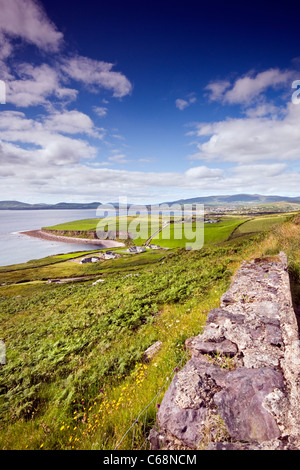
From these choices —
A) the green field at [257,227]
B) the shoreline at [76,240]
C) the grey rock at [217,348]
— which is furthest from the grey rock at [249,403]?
the shoreline at [76,240]

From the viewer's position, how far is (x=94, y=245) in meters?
158

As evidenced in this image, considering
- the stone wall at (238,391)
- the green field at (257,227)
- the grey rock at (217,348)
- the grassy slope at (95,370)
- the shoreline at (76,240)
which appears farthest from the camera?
the shoreline at (76,240)

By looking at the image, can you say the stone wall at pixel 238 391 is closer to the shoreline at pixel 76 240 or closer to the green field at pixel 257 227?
the green field at pixel 257 227

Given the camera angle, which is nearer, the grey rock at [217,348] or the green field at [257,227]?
the grey rock at [217,348]

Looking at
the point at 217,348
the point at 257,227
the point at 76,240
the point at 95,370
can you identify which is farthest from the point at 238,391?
the point at 76,240

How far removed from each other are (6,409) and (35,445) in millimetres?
2319

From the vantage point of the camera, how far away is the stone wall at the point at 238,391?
296 centimetres

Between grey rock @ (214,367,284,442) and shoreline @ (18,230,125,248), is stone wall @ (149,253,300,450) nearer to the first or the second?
grey rock @ (214,367,284,442)

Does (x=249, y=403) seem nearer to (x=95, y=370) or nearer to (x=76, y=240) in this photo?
(x=95, y=370)

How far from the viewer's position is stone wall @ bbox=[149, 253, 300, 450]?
2955mm

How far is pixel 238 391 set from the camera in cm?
354

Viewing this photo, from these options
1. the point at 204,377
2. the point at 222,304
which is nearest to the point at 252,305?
the point at 222,304

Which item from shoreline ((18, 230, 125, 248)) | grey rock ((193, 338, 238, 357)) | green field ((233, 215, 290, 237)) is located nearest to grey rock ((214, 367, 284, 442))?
grey rock ((193, 338, 238, 357))

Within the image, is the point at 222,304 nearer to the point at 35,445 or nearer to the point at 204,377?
the point at 204,377
